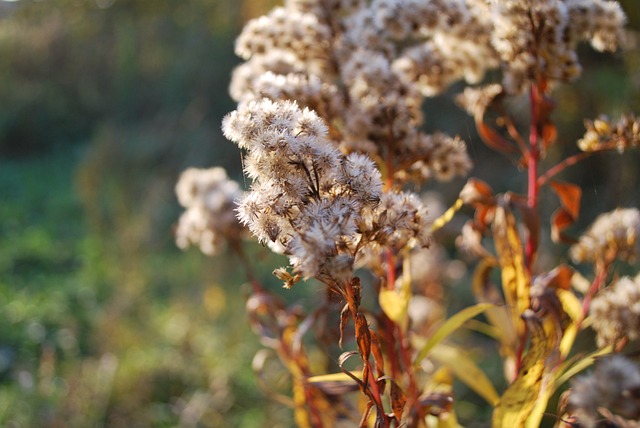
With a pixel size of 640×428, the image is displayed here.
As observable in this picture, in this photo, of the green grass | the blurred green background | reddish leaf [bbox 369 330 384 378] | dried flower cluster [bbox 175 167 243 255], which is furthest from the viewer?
the blurred green background

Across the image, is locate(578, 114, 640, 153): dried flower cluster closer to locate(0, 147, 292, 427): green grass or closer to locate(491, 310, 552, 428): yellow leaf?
locate(491, 310, 552, 428): yellow leaf

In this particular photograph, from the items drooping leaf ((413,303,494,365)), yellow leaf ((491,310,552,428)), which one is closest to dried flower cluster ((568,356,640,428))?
yellow leaf ((491,310,552,428))

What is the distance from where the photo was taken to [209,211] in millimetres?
1178

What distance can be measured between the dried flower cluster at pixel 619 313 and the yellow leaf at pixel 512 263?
89mm

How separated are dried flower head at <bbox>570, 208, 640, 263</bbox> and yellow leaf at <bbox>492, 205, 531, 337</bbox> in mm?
172

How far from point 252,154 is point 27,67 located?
821 centimetres

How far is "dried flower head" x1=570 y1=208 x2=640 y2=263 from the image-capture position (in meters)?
0.98

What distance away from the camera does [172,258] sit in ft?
14.5

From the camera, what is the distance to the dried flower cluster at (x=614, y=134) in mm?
822

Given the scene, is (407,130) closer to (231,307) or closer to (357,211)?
(357,211)

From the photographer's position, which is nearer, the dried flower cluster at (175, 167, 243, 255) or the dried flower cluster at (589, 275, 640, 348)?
the dried flower cluster at (589, 275, 640, 348)

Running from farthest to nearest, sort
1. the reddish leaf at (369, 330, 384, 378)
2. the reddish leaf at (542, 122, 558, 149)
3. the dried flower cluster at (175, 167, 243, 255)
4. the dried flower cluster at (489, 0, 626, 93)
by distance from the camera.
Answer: the dried flower cluster at (175, 167, 243, 255), the reddish leaf at (542, 122, 558, 149), the dried flower cluster at (489, 0, 626, 93), the reddish leaf at (369, 330, 384, 378)

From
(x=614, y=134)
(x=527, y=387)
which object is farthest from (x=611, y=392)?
(x=614, y=134)

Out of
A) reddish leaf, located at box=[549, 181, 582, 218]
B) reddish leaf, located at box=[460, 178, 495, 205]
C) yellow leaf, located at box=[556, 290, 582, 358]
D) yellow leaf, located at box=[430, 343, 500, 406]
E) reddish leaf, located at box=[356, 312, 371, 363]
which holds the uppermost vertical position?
reddish leaf, located at box=[356, 312, 371, 363]
